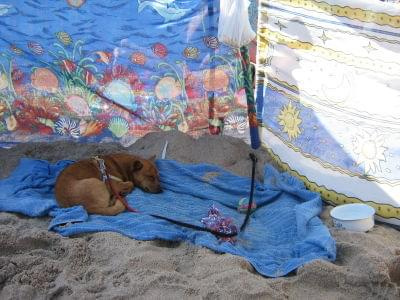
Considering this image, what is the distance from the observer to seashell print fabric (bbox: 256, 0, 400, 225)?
418 centimetres

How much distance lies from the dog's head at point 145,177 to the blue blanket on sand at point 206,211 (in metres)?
0.07

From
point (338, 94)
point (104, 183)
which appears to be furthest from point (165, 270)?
point (338, 94)

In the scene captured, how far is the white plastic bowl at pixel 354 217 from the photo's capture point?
13.4 feet

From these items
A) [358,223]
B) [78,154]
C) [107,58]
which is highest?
[107,58]

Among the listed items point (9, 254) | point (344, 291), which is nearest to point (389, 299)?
point (344, 291)

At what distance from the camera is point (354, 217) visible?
414cm

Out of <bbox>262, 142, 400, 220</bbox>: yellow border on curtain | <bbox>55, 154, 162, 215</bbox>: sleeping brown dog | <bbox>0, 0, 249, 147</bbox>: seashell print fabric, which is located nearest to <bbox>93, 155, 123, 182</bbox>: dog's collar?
<bbox>55, 154, 162, 215</bbox>: sleeping brown dog

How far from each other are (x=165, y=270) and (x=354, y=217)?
1.59m

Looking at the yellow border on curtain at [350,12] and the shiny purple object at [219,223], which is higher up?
the yellow border on curtain at [350,12]

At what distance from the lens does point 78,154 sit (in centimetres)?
581

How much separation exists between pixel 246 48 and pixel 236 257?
8.65 ft

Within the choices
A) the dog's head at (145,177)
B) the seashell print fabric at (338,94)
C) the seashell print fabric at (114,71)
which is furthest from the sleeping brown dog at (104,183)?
the seashell print fabric at (338,94)

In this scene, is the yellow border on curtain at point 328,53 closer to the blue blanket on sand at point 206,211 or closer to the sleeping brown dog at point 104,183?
the blue blanket on sand at point 206,211

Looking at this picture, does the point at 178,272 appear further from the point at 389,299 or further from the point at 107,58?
the point at 107,58
